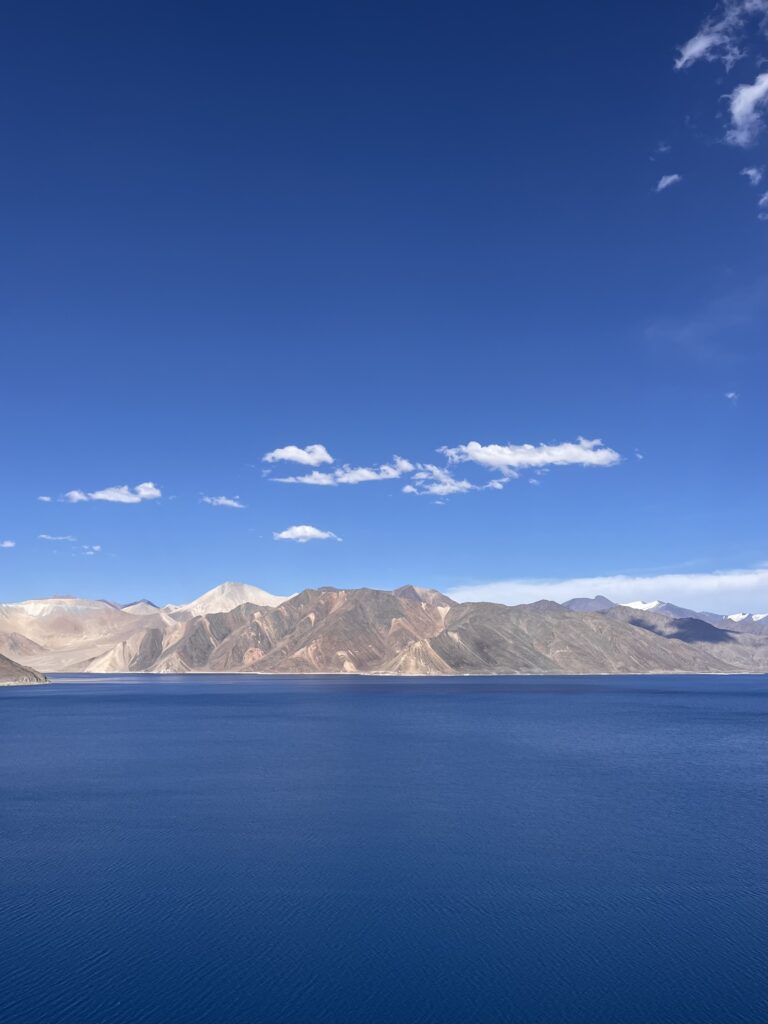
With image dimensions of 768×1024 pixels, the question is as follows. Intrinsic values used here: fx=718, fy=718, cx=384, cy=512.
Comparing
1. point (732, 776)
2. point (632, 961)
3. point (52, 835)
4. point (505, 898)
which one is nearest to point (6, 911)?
point (52, 835)

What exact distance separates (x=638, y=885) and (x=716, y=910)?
172 inches

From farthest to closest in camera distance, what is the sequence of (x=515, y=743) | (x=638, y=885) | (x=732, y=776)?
(x=515, y=743) → (x=732, y=776) → (x=638, y=885)

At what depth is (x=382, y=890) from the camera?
3997 cm

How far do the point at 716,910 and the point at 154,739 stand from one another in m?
88.0

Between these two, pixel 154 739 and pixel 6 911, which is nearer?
pixel 6 911

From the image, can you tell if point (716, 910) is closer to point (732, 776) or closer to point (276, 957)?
point (276, 957)

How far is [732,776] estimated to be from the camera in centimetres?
7569

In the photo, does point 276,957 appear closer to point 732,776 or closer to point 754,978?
point 754,978

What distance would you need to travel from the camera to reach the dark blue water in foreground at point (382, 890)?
28.7 metres

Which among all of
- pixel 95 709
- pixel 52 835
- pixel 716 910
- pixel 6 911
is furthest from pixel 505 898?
pixel 95 709

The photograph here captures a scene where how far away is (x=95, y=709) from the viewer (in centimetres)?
16662

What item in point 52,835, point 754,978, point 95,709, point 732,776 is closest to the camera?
point 754,978

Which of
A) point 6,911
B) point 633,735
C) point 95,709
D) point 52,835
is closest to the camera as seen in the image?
point 6,911

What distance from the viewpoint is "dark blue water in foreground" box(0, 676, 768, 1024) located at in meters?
28.7
